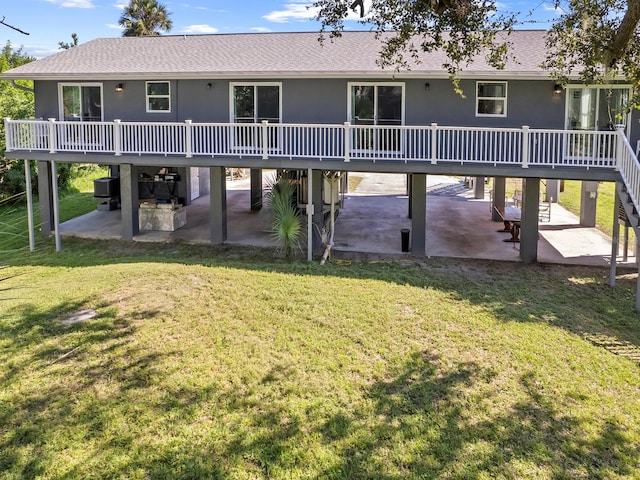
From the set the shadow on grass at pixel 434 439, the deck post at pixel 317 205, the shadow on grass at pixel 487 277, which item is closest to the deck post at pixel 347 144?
the deck post at pixel 317 205

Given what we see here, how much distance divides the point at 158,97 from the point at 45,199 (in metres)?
4.70

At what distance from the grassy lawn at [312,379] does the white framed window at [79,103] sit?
7510 mm

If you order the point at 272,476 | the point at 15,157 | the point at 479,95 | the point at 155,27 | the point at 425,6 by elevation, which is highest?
the point at 155,27

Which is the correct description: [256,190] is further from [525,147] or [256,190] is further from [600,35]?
[600,35]

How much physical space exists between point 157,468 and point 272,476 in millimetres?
1190

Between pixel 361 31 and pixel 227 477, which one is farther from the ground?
pixel 361 31

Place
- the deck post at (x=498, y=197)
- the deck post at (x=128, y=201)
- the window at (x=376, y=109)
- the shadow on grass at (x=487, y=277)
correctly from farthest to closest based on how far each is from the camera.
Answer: the deck post at (x=498, y=197) → the deck post at (x=128, y=201) → the window at (x=376, y=109) → the shadow on grass at (x=487, y=277)

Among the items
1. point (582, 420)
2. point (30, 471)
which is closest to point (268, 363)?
point (30, 471)

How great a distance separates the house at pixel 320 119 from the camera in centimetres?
1414

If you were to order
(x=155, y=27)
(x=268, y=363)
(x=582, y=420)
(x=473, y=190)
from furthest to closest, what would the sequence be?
(x=155, y=27) < (x=473, y=190) < (x=268, y=363) < (x=582, y=420)

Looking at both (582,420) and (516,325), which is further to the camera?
(516,325)

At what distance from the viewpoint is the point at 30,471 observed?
222 inches

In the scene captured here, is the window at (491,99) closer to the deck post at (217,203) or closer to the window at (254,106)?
the window at (254,106)

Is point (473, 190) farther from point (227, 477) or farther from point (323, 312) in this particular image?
point (227, 477)
